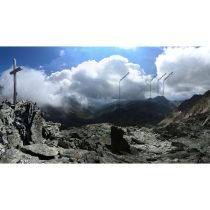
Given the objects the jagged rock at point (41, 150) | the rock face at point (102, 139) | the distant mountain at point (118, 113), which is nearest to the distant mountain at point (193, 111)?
the rock face at point (102, 139)

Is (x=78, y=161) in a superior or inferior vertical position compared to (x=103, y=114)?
inferior

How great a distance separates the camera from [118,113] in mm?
9891

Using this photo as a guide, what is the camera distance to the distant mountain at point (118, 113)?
9812 mm

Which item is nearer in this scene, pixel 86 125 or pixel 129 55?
pixel 129 55

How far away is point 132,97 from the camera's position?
9883 millimetres

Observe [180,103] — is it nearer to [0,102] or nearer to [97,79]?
[97,79]

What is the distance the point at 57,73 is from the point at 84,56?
801 millimetres

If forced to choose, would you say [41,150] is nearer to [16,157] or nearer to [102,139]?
[16,157]

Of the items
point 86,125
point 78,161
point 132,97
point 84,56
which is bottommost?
point 78,161

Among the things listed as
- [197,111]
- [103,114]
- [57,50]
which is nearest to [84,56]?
[57,50]

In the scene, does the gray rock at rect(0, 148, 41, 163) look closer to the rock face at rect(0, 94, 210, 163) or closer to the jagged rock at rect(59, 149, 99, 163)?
the rock face at rect(0, 94, 210, 163)

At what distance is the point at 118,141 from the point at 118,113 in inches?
26.7

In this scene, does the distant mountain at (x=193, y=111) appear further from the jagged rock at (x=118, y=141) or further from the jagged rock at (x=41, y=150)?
the jagged rock at (x=41, y=150)

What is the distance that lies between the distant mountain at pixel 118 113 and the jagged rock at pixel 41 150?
0.67 metres
